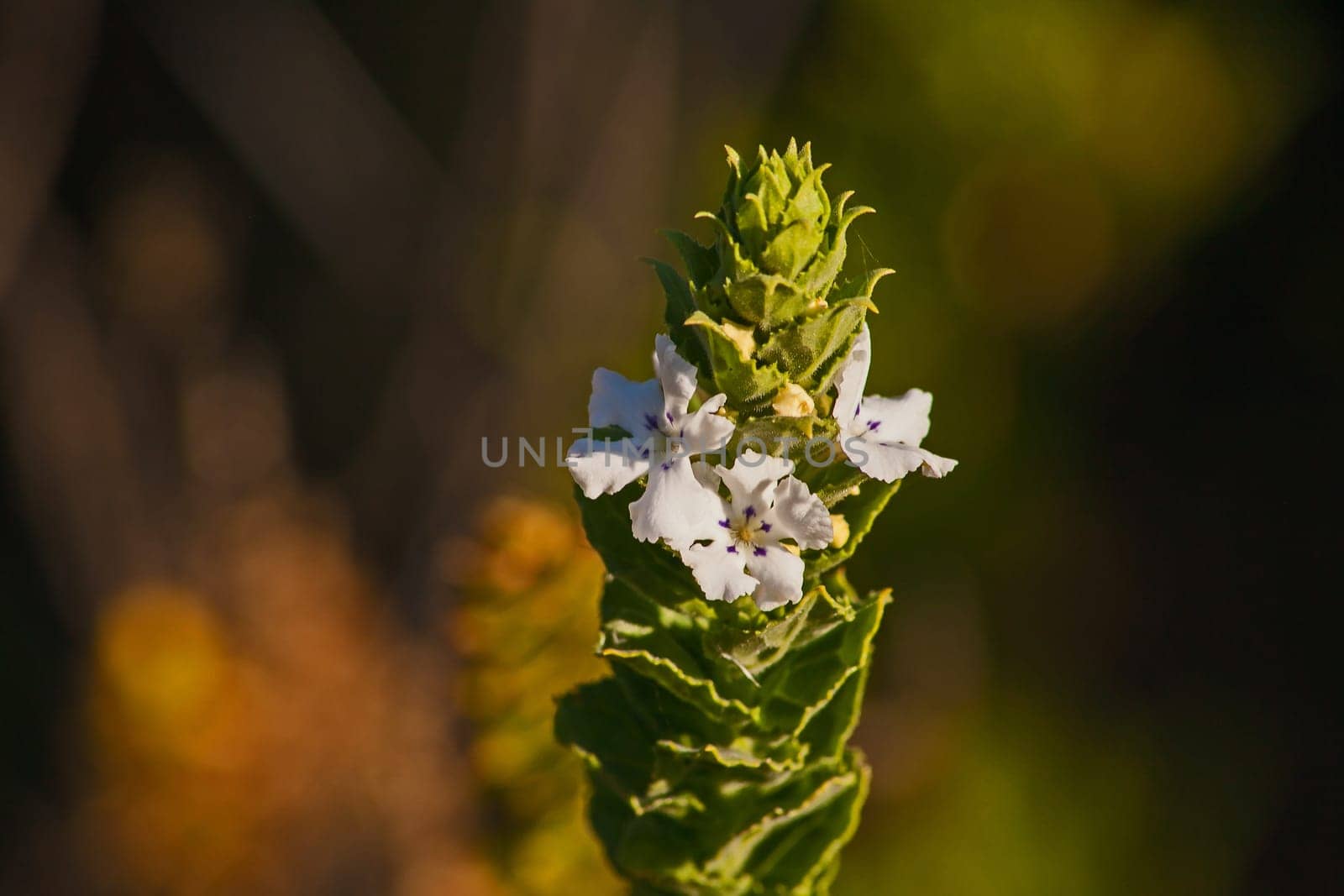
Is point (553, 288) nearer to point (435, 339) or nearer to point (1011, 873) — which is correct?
point (435, 339)

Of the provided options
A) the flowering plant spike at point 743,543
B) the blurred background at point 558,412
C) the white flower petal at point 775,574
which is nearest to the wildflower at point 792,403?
the flowering plant spike at point 743,543

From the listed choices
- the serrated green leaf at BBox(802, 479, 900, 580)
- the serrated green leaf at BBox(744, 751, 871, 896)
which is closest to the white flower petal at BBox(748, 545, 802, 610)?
the serrated green leaf at BBox(802, 479, 900, 580)

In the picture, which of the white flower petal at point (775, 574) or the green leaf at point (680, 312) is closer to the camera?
the white flower petal at point (775, 574)

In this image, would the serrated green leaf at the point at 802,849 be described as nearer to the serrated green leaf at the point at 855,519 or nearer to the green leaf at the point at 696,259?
the serrated green leaf at the point at 855,519

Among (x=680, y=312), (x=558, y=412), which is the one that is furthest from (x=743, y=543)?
(x=558, y=412)

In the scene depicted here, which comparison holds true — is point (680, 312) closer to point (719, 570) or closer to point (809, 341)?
point (809, 341)

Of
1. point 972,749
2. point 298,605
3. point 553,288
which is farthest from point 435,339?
point 972,749

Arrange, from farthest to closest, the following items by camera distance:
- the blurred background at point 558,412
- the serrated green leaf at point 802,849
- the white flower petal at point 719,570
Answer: the blurred background at point 558,412
the serrated green leaf at point 802,849
the white flower petal at point 719,570
